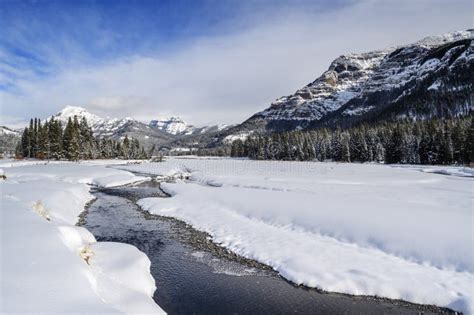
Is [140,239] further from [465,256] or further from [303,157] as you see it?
[303,157]

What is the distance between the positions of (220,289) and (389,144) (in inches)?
4230

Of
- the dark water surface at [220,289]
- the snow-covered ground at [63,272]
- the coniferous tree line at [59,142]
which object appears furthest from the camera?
the coniferous tree line at [59,142]

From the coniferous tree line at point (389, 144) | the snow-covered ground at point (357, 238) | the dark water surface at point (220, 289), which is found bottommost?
the dark water surface at point (220, 289)

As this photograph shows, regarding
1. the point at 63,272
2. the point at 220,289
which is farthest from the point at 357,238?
the point at 63,272

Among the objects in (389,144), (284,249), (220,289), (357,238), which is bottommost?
(220,289)

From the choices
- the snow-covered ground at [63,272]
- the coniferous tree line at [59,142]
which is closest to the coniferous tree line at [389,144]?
the coniferous tree line at [59,142]

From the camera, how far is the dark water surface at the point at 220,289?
14211mm

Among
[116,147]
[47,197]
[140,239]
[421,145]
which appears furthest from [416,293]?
[116,147]

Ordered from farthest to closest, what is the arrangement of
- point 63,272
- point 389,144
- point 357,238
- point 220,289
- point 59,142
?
point 389,144 → point 59,142 → point 357,238 → point 220,289 → point 63,272

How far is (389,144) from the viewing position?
109875mm

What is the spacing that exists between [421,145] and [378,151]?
1646 centimetres

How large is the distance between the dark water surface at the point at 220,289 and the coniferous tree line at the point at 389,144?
88085 millimetres

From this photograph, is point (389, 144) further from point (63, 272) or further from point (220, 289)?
point (63, 272)

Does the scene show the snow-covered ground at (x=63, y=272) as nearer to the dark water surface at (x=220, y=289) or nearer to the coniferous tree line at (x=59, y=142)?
the dark water surface at (x=220, y=289)
